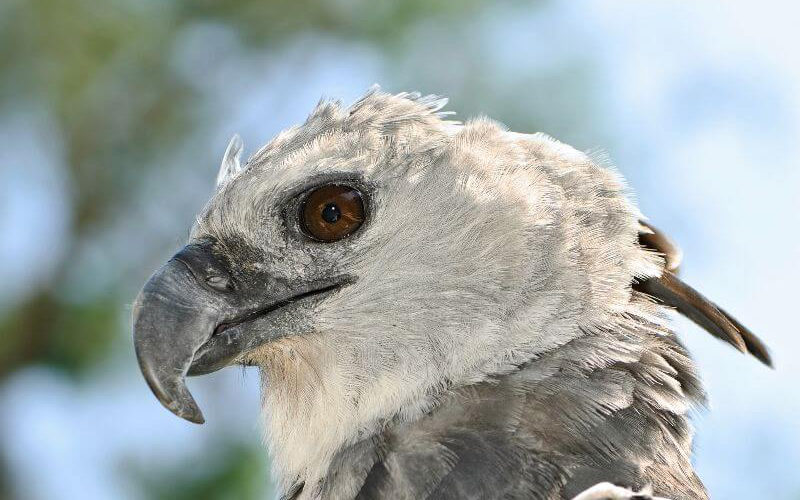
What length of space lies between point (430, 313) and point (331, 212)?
0.36m

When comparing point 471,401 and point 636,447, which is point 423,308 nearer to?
point 471,401

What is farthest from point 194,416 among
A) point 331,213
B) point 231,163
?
point 231,163

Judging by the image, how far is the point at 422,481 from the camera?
2.07 meters

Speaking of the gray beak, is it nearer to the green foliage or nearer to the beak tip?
the beak tip

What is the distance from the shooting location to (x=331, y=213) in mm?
2451

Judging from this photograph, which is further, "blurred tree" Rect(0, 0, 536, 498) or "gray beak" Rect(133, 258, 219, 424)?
"blurred tree" Rect(0, 0, 536, 498)

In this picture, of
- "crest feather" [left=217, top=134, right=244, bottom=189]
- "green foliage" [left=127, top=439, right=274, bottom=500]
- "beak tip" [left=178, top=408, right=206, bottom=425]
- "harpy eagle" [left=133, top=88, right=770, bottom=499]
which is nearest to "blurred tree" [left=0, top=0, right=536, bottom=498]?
"green foliage" [left=127, top=439, right=274, bottom=500]

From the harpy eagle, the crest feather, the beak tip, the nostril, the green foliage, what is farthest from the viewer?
the green foliage

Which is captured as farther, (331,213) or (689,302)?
(689,302)

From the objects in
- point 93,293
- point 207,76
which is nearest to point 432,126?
point 93,293

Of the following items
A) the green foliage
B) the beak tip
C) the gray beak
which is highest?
the gray beak

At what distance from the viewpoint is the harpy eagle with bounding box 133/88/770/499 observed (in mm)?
2164

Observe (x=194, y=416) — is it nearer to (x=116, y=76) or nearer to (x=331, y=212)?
(x=331, y=212)

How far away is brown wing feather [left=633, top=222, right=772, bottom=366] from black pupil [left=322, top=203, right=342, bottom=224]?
2.61 ft
